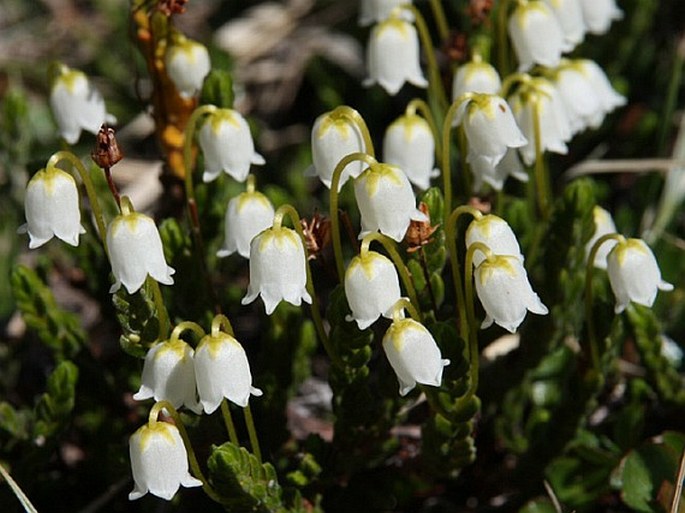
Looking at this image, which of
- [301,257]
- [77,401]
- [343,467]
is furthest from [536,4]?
[77,401]

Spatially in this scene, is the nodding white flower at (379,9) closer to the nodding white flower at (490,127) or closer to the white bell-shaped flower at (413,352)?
the nodding white flower at (490,127)

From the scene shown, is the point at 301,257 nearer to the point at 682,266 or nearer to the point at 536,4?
the point at 536,4

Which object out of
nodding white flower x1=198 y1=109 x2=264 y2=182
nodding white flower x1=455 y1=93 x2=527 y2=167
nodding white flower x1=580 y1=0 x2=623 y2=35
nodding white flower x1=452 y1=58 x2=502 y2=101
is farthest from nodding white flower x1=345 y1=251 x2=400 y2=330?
nodding white flower x1=580 y1=0 x2=623 y2=35

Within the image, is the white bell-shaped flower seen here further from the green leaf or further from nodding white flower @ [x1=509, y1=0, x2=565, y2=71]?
nodding white flower @ [x1=509, y1=0, x2=565, y2=71]

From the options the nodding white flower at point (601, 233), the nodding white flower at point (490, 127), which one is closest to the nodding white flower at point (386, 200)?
the nodding white flower at point (490, 127)

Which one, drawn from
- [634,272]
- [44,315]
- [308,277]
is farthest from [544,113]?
[44,315]

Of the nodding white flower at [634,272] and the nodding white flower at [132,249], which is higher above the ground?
the nodding white flower at [132,249]

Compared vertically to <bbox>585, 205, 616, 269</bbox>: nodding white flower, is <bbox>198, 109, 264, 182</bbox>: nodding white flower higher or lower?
higher
